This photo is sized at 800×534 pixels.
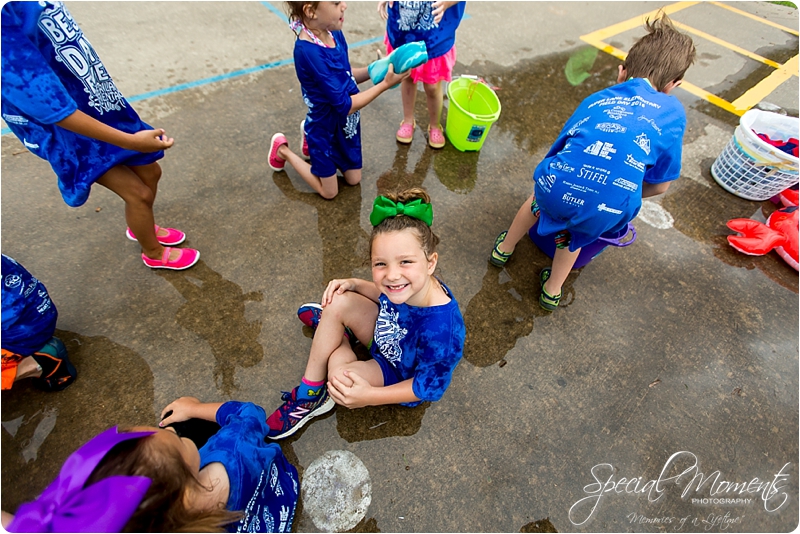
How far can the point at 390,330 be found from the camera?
1.82 meters

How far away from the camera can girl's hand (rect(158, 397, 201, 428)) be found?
1.80 m

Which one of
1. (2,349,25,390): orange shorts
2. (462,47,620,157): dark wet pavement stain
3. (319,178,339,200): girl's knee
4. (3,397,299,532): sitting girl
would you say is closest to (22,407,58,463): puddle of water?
(2,349,25,390): orange shorts

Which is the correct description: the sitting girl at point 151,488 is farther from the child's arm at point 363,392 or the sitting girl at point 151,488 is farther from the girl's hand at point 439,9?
the girl's hand at point 439,9

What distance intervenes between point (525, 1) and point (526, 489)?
19.2 feet

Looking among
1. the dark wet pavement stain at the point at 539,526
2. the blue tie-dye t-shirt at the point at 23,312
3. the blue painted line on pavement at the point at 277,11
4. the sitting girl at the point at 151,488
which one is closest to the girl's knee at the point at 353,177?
the blue tie-dye t-shirt at the point at 23,312

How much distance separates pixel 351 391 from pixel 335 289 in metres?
0.54

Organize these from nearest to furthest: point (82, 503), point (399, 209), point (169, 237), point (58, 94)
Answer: point (82, 503), point (58, 94), point (399, 209), point (169, 237)

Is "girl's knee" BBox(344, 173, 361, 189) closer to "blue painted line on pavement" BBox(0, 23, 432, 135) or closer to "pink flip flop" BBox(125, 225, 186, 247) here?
"pink flip flop" BBox(125, 225, 186, 247)

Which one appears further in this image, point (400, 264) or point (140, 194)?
point (140, 194)

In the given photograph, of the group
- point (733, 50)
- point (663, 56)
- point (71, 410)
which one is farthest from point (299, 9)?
point (733, 50)

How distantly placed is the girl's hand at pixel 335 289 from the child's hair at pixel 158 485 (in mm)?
1009

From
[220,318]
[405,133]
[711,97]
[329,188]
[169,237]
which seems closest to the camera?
[220,318]

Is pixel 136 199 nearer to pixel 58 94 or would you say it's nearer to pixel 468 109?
pixel 58 94

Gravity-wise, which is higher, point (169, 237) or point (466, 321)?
point (169, 237)
